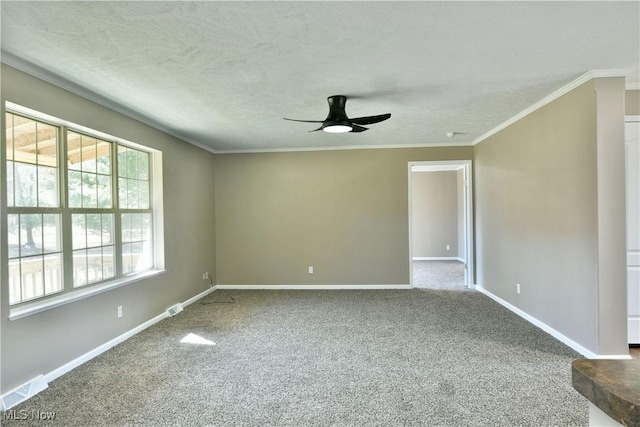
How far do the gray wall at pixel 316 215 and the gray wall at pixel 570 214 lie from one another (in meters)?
1.63

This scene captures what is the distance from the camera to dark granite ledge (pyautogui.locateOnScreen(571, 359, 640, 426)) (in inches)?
23.9

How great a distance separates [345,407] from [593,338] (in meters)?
2.26

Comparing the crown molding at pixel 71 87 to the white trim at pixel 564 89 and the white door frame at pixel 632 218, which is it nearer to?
the white trim at pixel 564 89

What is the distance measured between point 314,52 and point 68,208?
8.28 ft

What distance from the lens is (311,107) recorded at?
11.1ft

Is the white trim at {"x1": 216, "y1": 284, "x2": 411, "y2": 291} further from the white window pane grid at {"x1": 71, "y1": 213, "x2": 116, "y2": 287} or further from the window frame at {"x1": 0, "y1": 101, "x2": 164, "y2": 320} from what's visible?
the white window pane grid at {"x1": 71, "y1": 213, "x2": 116, "y2": 287}

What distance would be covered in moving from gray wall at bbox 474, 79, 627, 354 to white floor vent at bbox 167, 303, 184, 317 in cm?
441

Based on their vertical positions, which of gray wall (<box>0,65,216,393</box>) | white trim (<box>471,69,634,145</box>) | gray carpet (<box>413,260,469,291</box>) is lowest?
gray carpet (<box>413,260,469,291</box>)

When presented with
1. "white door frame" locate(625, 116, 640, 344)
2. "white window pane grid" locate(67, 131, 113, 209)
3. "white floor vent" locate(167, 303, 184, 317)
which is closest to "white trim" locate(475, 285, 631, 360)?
"white door frame" locate(625, 116, 640, 344)

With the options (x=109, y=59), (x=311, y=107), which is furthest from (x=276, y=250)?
(x=109, y=59)

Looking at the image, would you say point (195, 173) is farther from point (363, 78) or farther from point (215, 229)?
point (363, 78)

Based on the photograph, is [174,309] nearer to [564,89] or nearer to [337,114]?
[337,114]

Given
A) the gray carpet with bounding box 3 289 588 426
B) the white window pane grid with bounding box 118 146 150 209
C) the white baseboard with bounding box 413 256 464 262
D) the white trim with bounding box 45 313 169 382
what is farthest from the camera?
the white baseboard with bounding box 413 256 464 262

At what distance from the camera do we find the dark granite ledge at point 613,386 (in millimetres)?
607
